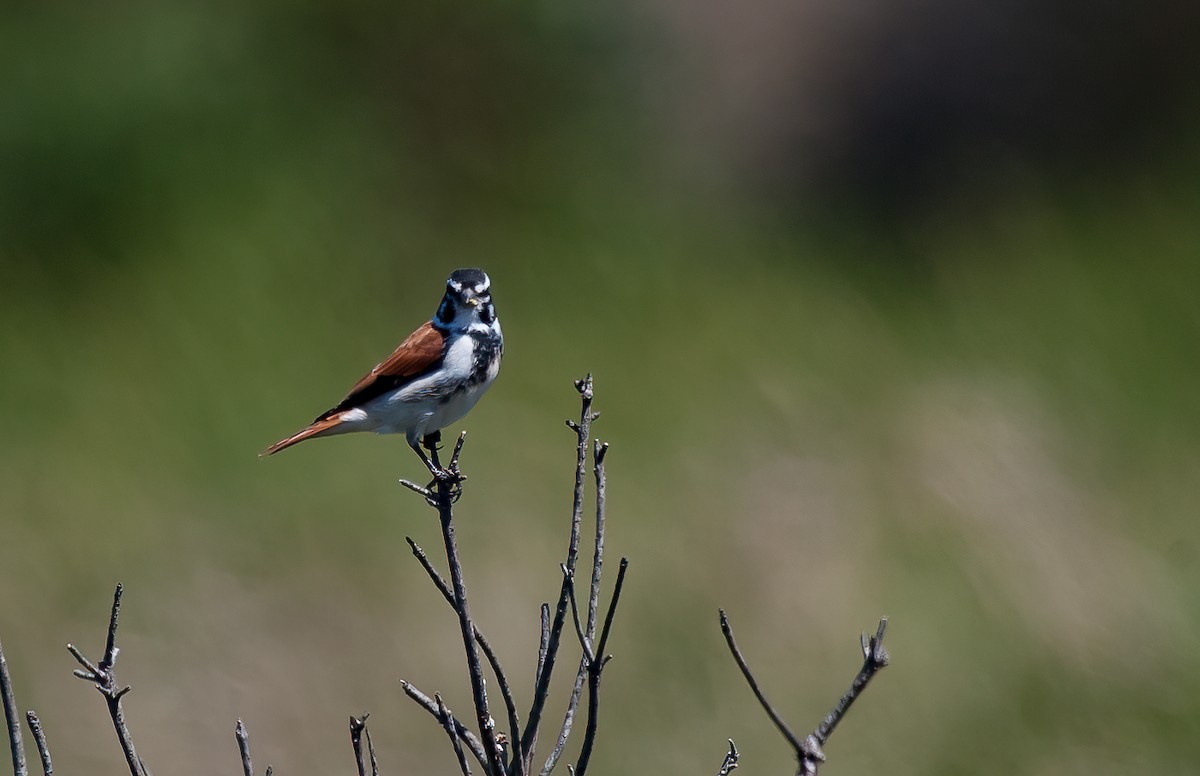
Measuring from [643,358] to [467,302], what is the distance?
5877 millimetres

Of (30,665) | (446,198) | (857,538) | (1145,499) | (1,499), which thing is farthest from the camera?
(446,198)

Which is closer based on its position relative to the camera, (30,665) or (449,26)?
(30,665)

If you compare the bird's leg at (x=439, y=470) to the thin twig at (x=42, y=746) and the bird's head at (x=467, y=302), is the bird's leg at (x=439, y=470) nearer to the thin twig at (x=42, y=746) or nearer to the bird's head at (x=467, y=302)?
the bird's head at (x=467, y=302)

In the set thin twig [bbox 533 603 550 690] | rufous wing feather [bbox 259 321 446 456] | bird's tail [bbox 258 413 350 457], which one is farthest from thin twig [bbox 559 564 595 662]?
bird's tail [bbox 258 413 350 457]

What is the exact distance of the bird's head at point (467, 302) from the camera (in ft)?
15.7

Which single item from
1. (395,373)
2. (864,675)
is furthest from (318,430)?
(864,675)

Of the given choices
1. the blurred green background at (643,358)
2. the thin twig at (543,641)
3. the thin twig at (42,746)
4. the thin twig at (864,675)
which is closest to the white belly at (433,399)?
the thin twig at (543,641)

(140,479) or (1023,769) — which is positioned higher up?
(140,479)

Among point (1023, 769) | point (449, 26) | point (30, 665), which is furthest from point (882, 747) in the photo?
point (449, 26)

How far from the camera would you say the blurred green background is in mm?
8555

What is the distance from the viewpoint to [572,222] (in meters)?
11.2

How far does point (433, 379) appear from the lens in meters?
4.59

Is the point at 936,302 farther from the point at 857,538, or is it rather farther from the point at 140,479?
the point at 140,479

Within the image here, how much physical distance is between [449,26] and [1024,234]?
17.4 ft
